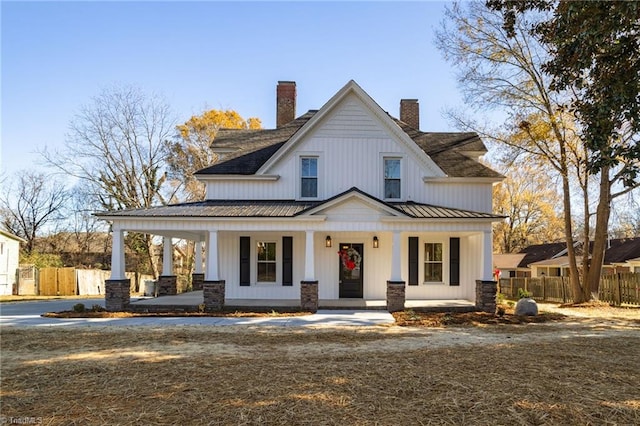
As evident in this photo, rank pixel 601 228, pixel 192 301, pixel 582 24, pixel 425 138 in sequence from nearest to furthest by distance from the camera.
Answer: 1. pixel 582 24
2. pixel 192 301
3. pixel 601 228
4. pixel 425 138

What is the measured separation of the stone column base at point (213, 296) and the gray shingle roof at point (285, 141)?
15.0 ft

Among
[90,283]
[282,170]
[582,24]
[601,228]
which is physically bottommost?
[90,283]

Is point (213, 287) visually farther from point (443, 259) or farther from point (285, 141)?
point (443, 259)

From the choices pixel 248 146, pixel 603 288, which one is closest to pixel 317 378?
pixel 248 146

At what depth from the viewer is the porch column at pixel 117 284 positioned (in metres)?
15.0

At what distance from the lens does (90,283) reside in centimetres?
2819

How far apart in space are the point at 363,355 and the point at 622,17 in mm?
6975

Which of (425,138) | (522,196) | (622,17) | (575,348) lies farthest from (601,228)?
(522,196)

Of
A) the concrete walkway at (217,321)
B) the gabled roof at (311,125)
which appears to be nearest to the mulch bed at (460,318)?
the concrete walkway at (217,321)

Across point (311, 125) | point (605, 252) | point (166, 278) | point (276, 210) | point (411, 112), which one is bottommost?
point (166, 278)

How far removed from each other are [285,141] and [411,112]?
684cm

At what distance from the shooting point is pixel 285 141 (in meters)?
19.6

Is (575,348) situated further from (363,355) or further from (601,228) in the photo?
(601,228)

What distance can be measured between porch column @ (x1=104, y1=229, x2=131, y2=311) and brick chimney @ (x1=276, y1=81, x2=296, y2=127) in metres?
9.99
